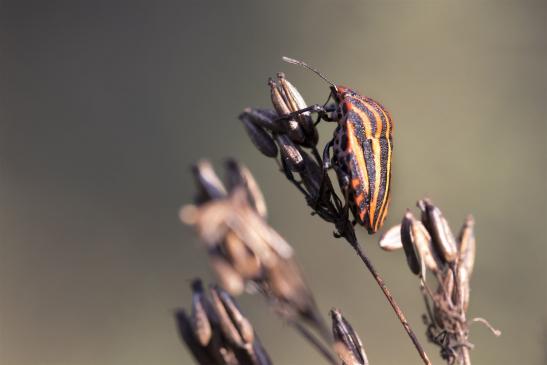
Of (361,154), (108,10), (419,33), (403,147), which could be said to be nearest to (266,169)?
(403,147)

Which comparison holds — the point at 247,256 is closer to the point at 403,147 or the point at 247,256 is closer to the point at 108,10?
the point at 403,147

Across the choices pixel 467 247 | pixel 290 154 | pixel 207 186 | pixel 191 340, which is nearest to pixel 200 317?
pixel 191 340

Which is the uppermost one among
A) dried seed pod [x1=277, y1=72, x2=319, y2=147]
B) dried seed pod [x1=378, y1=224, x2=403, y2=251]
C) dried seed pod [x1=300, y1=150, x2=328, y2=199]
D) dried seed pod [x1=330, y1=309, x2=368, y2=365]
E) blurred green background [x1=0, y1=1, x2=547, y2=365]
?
blurred green background [x1=0, y1=1, x2=547, y2=365]

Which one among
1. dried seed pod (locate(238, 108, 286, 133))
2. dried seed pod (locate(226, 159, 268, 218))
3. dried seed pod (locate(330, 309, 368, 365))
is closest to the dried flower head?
dried seed pod (locate(330, 309, 368, 365))

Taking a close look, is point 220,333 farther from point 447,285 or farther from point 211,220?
point 447,285

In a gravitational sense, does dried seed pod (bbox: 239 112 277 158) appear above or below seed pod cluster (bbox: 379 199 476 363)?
above

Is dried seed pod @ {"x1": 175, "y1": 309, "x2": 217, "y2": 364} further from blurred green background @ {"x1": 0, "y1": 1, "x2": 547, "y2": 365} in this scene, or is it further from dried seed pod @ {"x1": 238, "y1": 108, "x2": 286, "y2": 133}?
blurred green background @ {"x1": 0, "y1": 1, "x2": 547, "y2": 365}
